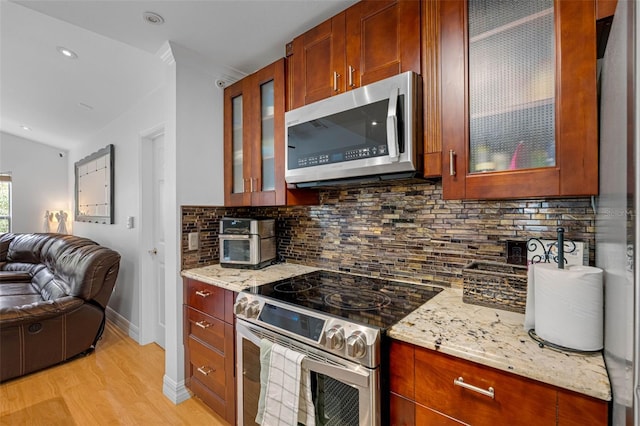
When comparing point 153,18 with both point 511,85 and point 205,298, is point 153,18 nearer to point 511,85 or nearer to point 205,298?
point 205,298

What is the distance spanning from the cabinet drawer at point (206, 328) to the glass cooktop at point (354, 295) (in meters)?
0.42

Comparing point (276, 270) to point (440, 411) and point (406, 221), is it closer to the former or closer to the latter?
point (406, 221)

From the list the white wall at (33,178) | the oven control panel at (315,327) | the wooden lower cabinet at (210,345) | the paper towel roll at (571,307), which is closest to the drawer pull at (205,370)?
the wooden lower cabinet at (210,345)

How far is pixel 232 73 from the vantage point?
2346 mm

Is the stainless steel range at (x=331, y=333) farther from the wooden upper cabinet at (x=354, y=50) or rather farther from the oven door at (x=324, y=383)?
the wooden upper cabinet at (x=354, y=50)

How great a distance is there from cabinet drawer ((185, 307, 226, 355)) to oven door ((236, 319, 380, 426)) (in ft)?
0.70

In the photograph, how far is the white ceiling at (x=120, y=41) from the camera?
165 centimetres

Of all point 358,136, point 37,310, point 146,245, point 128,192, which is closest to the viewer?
point 358,136

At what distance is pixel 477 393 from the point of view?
91cm

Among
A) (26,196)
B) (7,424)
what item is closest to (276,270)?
(7,424)

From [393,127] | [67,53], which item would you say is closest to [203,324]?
[393,127]

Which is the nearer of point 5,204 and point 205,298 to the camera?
point 205,298

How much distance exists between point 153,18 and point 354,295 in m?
1.90

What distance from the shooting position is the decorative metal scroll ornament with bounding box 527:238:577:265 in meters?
1.20
